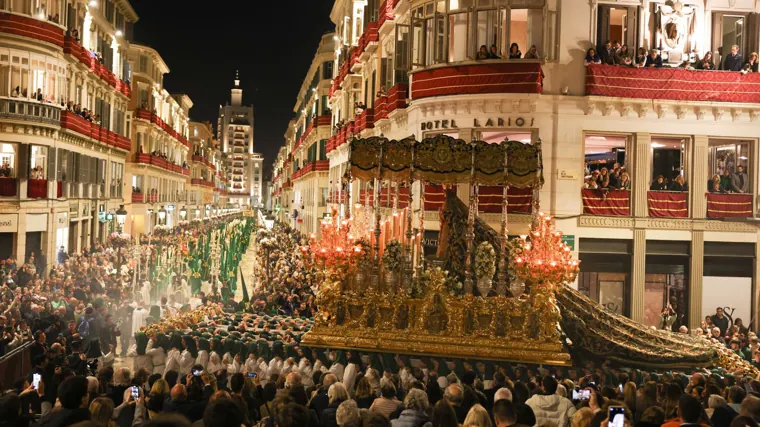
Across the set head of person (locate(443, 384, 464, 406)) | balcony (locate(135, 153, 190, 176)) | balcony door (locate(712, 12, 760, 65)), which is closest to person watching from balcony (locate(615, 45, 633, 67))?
balcony door (locate(712, 12, 760, 65))

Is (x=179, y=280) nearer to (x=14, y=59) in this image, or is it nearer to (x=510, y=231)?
(x=14, y=59)

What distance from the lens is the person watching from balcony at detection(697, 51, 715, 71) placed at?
2169cm

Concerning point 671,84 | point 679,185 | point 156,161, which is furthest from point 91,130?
point 679,185

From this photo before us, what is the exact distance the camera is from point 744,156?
22.2 m

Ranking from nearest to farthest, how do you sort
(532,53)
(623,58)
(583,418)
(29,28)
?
(583,418) → (532,53) → (623,58) → (29,28)

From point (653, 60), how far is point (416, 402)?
16.6 metres

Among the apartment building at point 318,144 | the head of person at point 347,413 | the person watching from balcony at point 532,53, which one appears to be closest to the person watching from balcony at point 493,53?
the person watching from balcony at point 532,53

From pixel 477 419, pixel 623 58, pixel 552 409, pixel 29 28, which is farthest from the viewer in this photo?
pixel 29 28

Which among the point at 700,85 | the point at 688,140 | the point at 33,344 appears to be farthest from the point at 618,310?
the point at 33,344

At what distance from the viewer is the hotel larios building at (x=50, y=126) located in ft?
97.1

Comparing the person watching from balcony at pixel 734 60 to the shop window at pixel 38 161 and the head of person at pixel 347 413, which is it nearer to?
the head of person at pixel 347 413

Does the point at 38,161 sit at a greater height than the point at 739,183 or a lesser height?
greater

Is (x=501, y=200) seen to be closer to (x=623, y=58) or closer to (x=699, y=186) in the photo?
(x=623, y=58)

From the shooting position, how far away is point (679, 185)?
2203 centimetres
